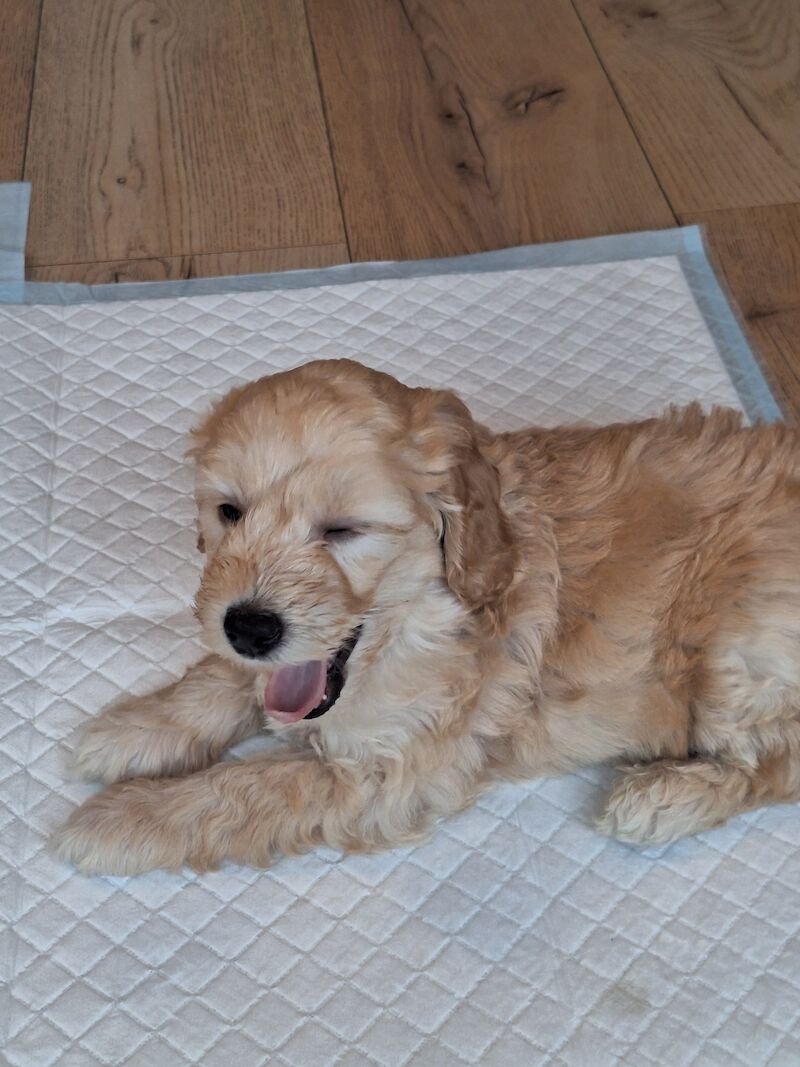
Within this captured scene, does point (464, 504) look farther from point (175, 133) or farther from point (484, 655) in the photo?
point (175, 133)

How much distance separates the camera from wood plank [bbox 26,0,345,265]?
2906mm

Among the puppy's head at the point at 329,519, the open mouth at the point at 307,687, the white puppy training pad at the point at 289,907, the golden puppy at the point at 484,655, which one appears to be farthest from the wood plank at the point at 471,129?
the open mouth at the point at 307,687

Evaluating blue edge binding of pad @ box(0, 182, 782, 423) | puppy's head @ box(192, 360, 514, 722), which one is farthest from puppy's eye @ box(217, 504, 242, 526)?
blue edge binding of pad @ box(0, 182, 782, 423)

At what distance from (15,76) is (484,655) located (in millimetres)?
A: 2497

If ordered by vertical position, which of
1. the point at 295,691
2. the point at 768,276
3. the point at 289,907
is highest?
the point at 768,276

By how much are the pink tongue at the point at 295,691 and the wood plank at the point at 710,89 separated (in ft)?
6.18

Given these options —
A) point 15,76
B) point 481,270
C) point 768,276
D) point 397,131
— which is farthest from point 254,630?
point 15,76

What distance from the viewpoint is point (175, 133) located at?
319 centimetres

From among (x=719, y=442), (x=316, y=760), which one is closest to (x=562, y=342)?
(x=719, y=442)

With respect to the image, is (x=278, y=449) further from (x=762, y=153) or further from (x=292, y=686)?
(x=762, y=153)

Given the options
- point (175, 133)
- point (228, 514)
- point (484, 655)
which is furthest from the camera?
point (175, 133)

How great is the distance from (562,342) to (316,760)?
1.21m

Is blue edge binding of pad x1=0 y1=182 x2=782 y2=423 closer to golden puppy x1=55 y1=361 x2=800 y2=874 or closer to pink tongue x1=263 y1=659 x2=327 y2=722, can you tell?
golden puppy x1=55 y1=361 x2=800 y2=874

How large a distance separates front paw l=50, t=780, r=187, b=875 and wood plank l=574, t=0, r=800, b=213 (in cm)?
208
